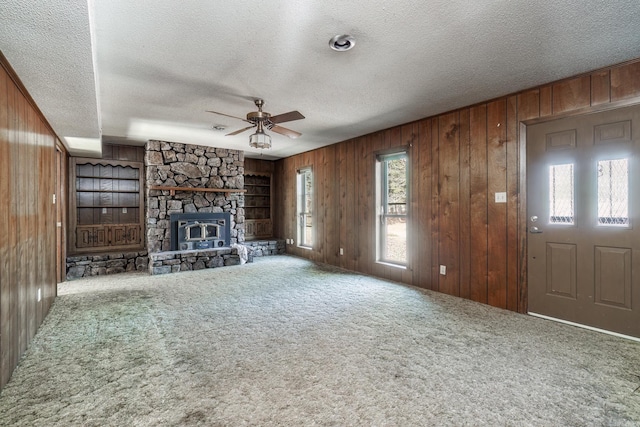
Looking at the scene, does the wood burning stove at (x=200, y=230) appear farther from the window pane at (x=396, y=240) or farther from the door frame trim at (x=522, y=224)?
the door frame trim at (x=522, y=224)

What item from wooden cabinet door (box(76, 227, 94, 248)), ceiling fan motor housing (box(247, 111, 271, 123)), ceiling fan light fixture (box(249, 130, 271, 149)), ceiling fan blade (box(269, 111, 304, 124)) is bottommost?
wooden cabinet door (box(76, 227, 94, 248))

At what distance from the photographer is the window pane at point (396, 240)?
4.93 m

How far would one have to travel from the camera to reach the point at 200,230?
631 cm

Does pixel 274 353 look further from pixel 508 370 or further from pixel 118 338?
pixel 508 370

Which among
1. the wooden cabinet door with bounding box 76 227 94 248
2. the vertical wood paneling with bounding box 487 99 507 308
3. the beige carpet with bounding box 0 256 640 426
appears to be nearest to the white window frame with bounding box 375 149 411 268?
the beige carpet with bounding box 0 256 640 426

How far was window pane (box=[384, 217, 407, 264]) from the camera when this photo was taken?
4925mm

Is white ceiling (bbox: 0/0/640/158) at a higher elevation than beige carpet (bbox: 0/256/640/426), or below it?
higher

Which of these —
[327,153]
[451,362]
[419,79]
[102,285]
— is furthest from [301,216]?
[451,362]

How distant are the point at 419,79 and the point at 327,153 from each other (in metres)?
3.33

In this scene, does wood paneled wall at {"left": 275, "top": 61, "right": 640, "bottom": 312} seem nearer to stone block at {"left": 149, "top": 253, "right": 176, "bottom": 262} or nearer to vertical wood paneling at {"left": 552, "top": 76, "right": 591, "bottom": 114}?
vertical wood paneling at {"left": 552, "top": 76, "right": 591, "bottom": 114}

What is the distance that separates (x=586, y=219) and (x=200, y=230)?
19.7 feet

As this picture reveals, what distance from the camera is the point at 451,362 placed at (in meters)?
2.32

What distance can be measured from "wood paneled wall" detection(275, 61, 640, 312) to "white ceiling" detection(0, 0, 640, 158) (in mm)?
248

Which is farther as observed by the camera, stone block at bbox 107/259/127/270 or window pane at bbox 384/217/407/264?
stone block at bbox 107/259/127/270
